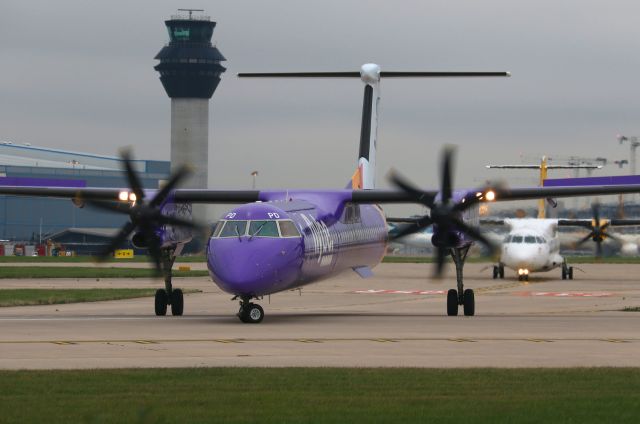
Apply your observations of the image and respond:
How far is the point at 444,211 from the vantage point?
101ft

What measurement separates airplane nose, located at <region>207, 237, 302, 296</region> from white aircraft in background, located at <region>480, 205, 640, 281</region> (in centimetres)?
3281

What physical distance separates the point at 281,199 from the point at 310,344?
38.7ft

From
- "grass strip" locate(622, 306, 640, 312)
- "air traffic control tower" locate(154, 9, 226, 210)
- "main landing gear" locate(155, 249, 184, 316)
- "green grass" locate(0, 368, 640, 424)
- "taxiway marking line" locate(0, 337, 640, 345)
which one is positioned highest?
"air traffic control tower" locate(154, 9, 226, 210)

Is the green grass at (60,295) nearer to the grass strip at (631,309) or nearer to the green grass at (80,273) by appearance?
the green grass at (80,273)

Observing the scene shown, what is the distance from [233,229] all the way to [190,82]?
537ft

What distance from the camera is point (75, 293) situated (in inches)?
1751

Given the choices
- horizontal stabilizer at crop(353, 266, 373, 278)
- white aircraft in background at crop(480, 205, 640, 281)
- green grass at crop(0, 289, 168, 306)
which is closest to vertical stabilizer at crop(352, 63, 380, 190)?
horizontal stabilizer at crop(353, 266, 373, 278)

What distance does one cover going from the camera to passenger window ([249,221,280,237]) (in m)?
28.3

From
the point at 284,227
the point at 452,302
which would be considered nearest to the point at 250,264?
the point at 284,227

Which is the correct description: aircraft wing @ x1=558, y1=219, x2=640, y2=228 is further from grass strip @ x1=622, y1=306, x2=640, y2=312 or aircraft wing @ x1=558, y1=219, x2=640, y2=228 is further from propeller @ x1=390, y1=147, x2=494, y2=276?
propeller @ x1=390, y1=147, x2=494, y2=276

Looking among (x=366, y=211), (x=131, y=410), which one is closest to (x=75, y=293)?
(x=366, y=211)

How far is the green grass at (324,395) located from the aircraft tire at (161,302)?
14.8 metres

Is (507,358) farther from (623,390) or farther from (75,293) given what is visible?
(75,293)

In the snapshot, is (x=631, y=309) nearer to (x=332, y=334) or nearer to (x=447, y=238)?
(x=447, y=238)
